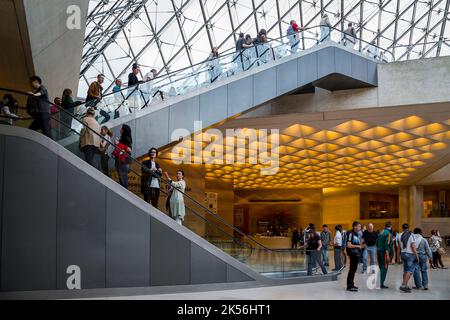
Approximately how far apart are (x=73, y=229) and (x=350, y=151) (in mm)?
25592

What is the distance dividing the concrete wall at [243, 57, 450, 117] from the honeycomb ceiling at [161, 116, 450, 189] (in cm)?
231

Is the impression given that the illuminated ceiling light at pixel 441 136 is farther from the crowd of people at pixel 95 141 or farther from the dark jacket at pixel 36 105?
the dark jacket at pixel 36 105

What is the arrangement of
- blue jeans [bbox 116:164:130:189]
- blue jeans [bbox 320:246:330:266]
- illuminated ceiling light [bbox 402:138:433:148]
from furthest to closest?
illuminated ceiling light [bbox 402:138:433:148] → blue jeans [bbox 320:246:330:266] → blue jeans [bbox 116:164:130:189]

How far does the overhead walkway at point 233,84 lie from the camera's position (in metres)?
17.1

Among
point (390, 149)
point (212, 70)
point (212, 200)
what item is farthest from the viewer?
point (212, 200)

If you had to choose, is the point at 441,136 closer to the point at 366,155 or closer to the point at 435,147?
the point at 435,147

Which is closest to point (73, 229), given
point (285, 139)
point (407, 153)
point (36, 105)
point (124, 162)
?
point (124, 162)

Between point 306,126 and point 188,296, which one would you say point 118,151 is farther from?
point 306,126

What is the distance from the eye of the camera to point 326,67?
23.1 metres

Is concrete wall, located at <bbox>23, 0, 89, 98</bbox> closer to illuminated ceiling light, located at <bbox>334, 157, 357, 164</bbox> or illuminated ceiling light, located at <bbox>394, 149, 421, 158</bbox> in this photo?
illuminated ceiling light, located at <bbox>334, 157, 357, 164</bbox>

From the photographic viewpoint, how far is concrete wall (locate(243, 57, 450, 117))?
22797 mm

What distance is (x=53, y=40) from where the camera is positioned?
648 inches

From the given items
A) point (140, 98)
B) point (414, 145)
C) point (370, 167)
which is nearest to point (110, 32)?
point (370, 167)

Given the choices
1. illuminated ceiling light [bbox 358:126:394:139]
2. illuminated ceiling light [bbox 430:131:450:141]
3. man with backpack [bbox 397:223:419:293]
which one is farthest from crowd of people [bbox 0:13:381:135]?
man with backpack [bbox 397:223:419:293]
